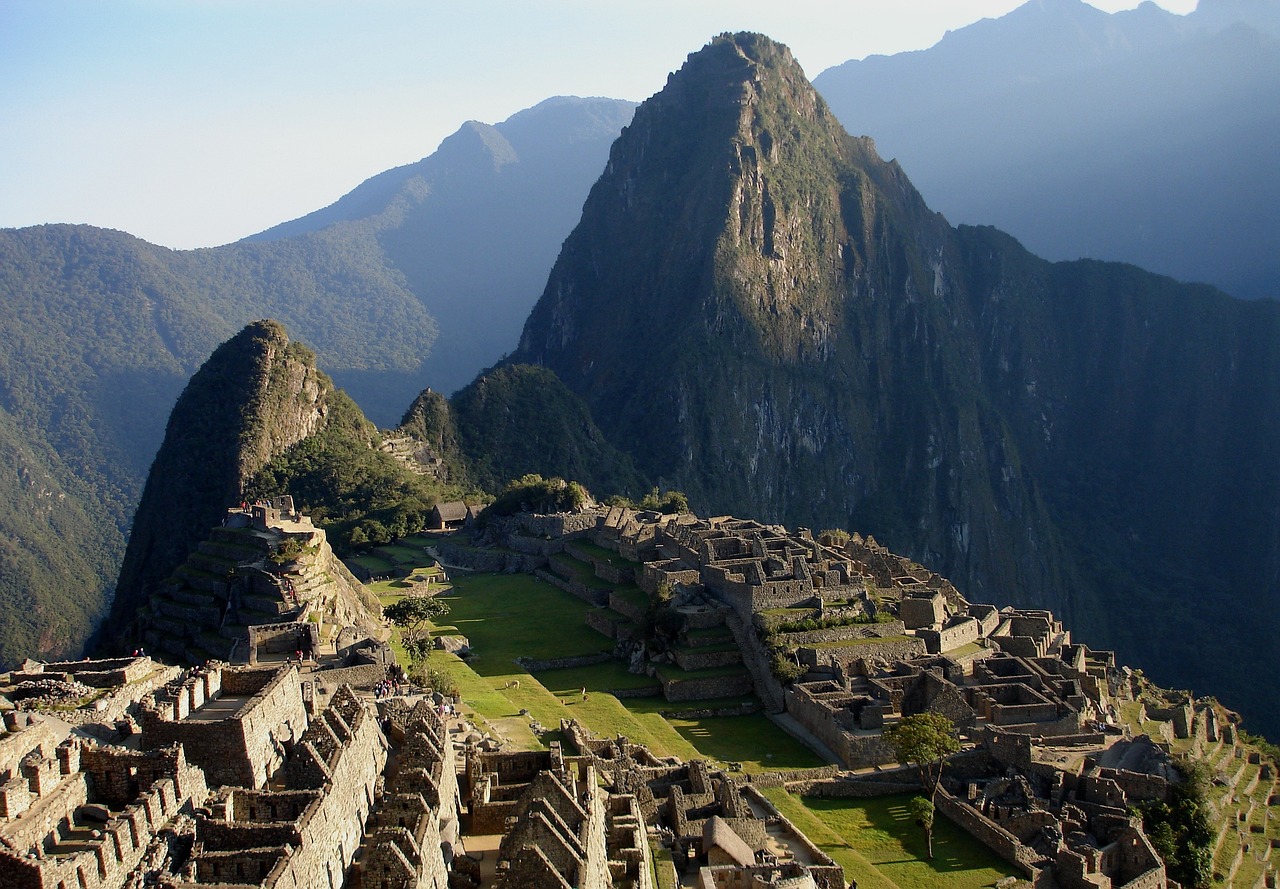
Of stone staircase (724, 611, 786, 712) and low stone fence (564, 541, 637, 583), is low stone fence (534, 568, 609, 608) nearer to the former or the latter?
low stone fence (564, 541, 637, 583)

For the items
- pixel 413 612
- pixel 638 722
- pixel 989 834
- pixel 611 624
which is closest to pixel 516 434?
pixel 611 624

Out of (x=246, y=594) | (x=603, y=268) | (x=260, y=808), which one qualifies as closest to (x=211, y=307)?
(x=603, y=268)

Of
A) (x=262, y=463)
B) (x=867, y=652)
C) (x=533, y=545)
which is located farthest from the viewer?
(x=262, y=463)

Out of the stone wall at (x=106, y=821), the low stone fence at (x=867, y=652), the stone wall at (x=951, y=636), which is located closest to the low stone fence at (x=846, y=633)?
the low stone fence at (x=867, y=652)

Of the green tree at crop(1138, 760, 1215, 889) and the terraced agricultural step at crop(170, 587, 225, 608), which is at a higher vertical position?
the terraced agricultural step at crop(170, 587, 225, 608)

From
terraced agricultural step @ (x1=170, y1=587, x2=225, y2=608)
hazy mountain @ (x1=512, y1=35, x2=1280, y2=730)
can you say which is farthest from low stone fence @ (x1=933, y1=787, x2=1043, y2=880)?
hazy mountain @ (x1=512, y1=35, x2=1280, y2=730)

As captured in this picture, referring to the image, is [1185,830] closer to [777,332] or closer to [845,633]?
[845,633]
